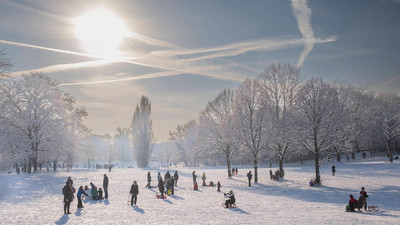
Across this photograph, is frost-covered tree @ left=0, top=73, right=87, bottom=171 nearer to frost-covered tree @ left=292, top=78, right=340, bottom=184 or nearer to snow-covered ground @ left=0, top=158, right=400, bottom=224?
snow-covered ground @ left=0, top=158, right=400, bottom=224

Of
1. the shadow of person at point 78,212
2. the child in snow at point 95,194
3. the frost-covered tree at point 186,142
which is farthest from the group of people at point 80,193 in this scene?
the frost-covered tree at point 186,142

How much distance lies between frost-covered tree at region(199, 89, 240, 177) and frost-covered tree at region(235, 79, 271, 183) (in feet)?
4.21

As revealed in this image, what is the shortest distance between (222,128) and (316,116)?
12.9 metres

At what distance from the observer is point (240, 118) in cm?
3584

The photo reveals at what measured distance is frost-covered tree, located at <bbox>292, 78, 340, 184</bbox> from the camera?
Result: 3059 centimetres

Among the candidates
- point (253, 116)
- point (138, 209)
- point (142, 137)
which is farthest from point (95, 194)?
point (142, 137)

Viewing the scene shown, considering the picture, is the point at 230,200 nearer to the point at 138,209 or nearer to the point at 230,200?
the point at 230,200

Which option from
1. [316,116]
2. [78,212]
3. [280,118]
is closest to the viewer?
[78,212]

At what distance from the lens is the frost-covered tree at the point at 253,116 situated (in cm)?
3478

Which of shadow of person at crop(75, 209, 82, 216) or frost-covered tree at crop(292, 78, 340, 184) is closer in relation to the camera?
shadow of person at crop(75, 209, 82, 216)

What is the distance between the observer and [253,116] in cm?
3581

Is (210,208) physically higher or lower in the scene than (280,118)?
lower

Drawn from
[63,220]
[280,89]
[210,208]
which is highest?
[280,89]

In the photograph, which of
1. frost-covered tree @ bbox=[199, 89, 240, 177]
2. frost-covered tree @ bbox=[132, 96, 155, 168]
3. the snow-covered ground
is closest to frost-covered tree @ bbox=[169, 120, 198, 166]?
frost-covered tree @ bbox=[132, 96, 155, 168]
